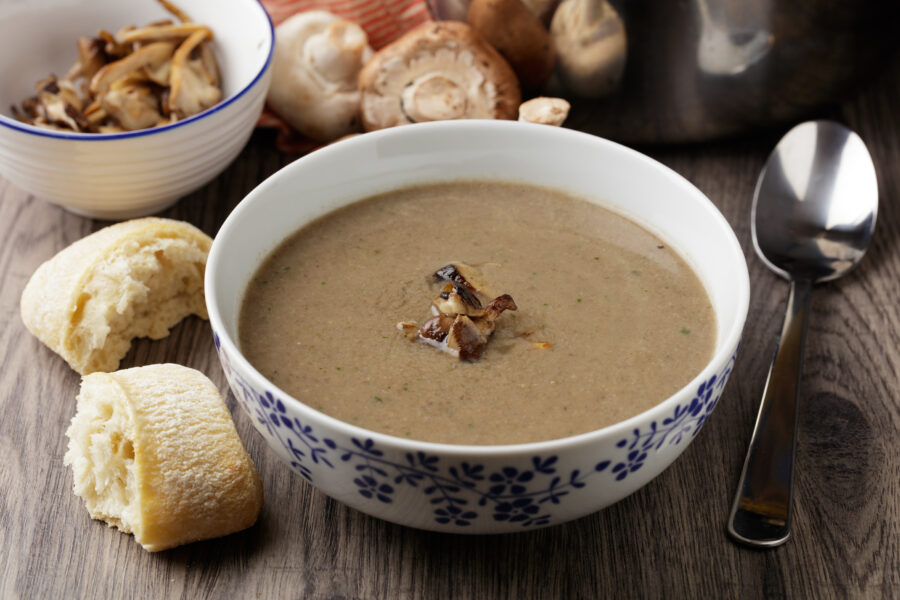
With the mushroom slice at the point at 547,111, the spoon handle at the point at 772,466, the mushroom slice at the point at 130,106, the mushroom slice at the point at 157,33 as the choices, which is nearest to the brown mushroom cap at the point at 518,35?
the mushroom slice at the point at 547,111

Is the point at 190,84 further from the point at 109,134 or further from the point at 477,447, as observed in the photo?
the point at 477,447

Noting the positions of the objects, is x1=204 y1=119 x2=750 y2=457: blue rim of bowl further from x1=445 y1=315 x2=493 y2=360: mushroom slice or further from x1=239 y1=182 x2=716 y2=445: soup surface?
x1=445 y1=315 x2=493 y2=360: mushroom slice

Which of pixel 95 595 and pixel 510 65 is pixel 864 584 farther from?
pixel 510 65

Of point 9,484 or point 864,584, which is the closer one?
point 864,584

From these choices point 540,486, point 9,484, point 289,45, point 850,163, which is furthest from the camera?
point 289,45

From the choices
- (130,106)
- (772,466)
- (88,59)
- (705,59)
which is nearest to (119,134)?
(130,106)

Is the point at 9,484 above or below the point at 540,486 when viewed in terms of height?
below

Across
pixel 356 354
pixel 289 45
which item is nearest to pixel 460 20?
pixel 289 45

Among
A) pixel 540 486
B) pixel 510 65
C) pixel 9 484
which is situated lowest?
pixel 9 484
